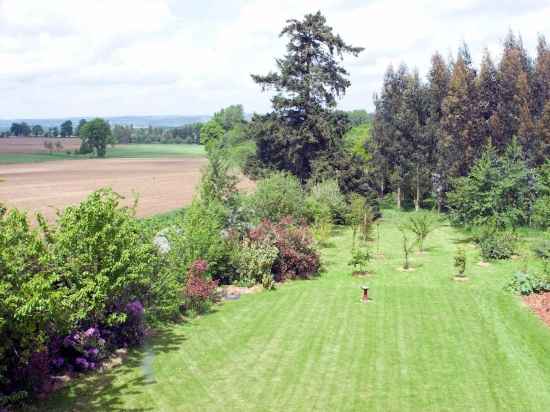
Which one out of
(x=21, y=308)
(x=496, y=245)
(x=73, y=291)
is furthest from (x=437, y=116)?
(x=21, y=308)

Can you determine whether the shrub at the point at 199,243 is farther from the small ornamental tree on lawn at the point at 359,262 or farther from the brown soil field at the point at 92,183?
the brown soil field at the point at 92,183

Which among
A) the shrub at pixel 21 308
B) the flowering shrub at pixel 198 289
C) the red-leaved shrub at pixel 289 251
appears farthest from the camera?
the red-leaved shrub at pixel 289 251

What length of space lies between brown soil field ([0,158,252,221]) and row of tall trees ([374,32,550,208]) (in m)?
15.0

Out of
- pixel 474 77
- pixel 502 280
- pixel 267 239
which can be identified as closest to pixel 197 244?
pixel 267 239

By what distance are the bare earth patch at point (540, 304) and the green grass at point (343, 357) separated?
36 centimetres

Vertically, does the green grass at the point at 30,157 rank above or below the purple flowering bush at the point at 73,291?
above

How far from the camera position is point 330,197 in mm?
40156

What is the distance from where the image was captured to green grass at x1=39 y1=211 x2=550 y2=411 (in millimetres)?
13008

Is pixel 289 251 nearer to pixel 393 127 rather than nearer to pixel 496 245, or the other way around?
pixel 496 245

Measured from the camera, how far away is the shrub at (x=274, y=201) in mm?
32781

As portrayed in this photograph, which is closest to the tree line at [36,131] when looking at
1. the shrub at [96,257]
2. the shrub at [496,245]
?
the shrub at [496,245]

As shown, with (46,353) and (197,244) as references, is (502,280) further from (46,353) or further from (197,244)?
(46,353)

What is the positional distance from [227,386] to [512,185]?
1042 inches

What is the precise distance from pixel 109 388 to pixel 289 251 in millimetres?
13274
